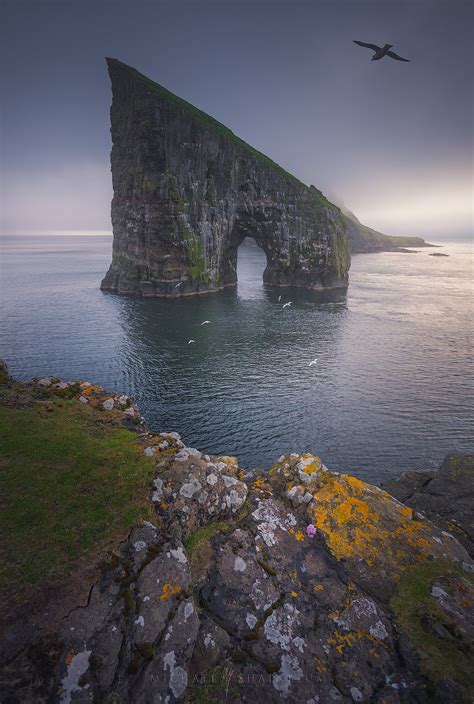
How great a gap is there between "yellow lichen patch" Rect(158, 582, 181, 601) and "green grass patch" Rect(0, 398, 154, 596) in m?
2.20

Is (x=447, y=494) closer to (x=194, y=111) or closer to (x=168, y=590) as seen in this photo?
(x=168, y=590)

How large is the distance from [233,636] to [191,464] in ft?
19.2

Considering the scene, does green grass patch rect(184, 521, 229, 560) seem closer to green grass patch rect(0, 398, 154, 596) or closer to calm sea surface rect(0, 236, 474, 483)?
green grass patch rect(0, 398, 154, 596)

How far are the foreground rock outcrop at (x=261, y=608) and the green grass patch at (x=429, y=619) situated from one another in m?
0.04

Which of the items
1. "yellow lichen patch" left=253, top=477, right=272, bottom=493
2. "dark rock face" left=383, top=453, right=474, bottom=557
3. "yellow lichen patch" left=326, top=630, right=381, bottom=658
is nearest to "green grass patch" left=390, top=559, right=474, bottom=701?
"yellow lichen patch" left=326, top=630, right=381, bottom=658

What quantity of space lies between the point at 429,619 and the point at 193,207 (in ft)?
281

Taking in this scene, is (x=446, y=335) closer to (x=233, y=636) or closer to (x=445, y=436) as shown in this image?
(x=445, y=436)

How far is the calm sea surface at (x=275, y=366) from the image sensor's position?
30750 mm

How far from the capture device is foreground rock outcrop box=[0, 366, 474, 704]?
8.68 m

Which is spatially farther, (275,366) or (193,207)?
(193,207)

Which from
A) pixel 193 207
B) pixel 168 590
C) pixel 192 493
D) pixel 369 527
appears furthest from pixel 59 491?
pixel 193 207

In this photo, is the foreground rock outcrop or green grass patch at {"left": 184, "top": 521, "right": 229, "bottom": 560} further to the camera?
green grass patch at {"left": 184, "top": 521, "right": 229, "bottom": 560}

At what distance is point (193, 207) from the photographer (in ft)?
272

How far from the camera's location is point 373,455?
28.8 metres
